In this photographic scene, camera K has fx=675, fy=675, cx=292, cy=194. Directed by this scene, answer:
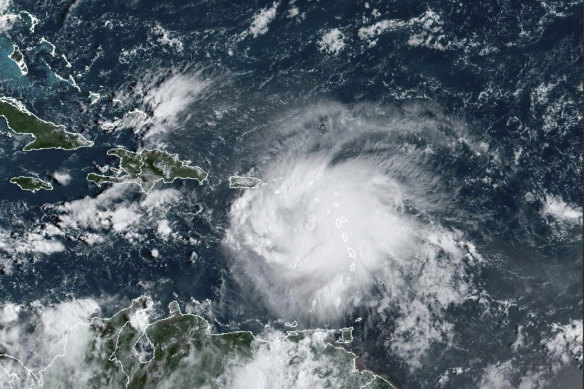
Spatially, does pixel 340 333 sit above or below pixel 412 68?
below

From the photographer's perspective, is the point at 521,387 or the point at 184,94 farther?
the point at 184,94

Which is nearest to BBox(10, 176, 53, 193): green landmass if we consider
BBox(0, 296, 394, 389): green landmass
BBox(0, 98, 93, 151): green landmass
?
BBox(0, 98, 93, 151): green landmass

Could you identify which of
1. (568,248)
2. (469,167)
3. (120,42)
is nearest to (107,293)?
(120,42)

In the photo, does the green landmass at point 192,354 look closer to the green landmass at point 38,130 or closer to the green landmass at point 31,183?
the green landmass at point 31,183

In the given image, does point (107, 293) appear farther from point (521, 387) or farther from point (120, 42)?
point (521, 387)

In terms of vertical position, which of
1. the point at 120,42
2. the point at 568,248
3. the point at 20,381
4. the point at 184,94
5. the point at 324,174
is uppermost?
the point at 120,42

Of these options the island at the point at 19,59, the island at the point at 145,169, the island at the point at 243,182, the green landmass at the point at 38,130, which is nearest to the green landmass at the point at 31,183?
the green landmass at the point at 38,130

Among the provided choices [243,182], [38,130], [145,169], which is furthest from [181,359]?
[38,130]

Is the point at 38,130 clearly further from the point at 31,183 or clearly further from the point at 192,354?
the point at 192,354
